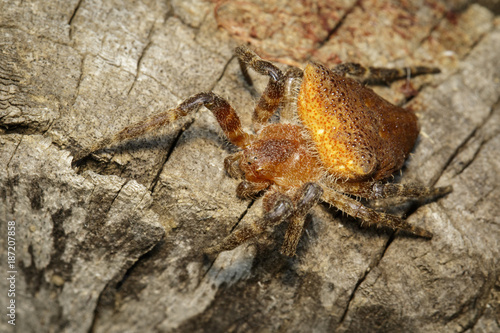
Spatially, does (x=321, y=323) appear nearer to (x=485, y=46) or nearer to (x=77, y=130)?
(x=77, y=130)

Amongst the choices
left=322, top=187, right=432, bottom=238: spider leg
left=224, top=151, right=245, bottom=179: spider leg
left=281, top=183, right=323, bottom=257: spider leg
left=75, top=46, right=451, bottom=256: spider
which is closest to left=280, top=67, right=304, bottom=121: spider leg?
left=75, top=46, right=451, bottom=256: spider

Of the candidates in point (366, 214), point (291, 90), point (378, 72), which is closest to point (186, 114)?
point (291, 90)

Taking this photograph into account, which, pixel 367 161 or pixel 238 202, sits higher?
pixel 367 161

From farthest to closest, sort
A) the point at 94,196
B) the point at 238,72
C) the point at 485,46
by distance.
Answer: the point at 485,46
the point at 238,72
the point at 94,196

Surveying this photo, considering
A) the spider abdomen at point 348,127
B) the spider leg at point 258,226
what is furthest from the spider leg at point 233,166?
the spider abdomen at point 348,127

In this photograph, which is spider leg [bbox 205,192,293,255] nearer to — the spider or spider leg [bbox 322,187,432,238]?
the spider

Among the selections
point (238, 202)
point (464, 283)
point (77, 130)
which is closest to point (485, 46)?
point (464, 283)

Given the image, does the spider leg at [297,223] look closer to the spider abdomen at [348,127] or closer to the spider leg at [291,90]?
the spider abdomen at [348,127]
